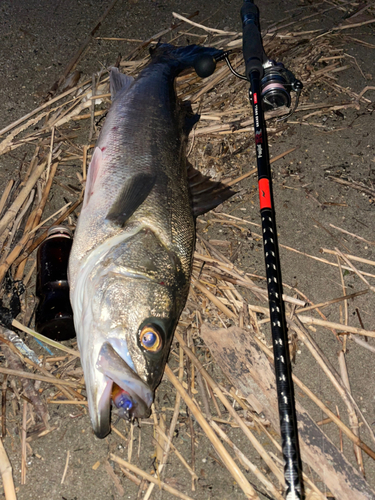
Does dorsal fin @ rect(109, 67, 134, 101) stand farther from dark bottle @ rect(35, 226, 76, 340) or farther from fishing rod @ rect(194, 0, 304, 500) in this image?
dark bottle @ rect(35, 226, 76, 340)

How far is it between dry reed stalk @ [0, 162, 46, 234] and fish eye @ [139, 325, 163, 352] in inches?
70.2

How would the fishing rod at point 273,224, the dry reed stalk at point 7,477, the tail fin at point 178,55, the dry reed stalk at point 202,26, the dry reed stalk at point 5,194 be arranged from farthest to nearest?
the dry reed stalk at point 202,26, the tail fin at point 178,55, the dry reed stalk at point 5,194, the dry reed stalk at point 7,477, the fishing rod at point 273,224

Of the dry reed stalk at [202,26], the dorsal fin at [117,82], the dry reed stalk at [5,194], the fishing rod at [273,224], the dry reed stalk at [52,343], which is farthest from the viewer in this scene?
the dry reed stalk at [202,26]

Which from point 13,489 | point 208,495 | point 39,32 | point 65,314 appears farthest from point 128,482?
point 39,32

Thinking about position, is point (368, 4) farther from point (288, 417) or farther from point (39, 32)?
point (288, 417)

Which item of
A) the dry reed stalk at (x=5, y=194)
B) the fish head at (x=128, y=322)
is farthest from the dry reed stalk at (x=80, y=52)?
the fish head at (x=128, y=322)

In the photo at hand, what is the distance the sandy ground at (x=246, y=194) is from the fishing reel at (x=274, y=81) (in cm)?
34

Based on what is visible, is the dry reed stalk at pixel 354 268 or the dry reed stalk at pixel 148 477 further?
the dry reed stalk at pixel 354 268

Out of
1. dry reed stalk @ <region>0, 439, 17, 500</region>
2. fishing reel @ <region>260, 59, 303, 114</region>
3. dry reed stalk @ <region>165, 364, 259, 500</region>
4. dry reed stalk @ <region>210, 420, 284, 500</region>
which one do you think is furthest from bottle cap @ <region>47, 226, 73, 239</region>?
fishing reel @ <region>260, 59, 303, 114</region>

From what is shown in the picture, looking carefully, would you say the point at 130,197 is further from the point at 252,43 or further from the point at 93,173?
the point at 252,43

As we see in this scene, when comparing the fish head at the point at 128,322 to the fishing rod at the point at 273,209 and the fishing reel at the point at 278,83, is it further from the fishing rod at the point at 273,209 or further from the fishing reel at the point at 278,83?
the fishing reel at the point at 278,83

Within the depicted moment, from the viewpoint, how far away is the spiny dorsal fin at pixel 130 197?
2.57 m

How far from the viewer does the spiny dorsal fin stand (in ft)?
8.44

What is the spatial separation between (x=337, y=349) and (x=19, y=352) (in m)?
2.45
